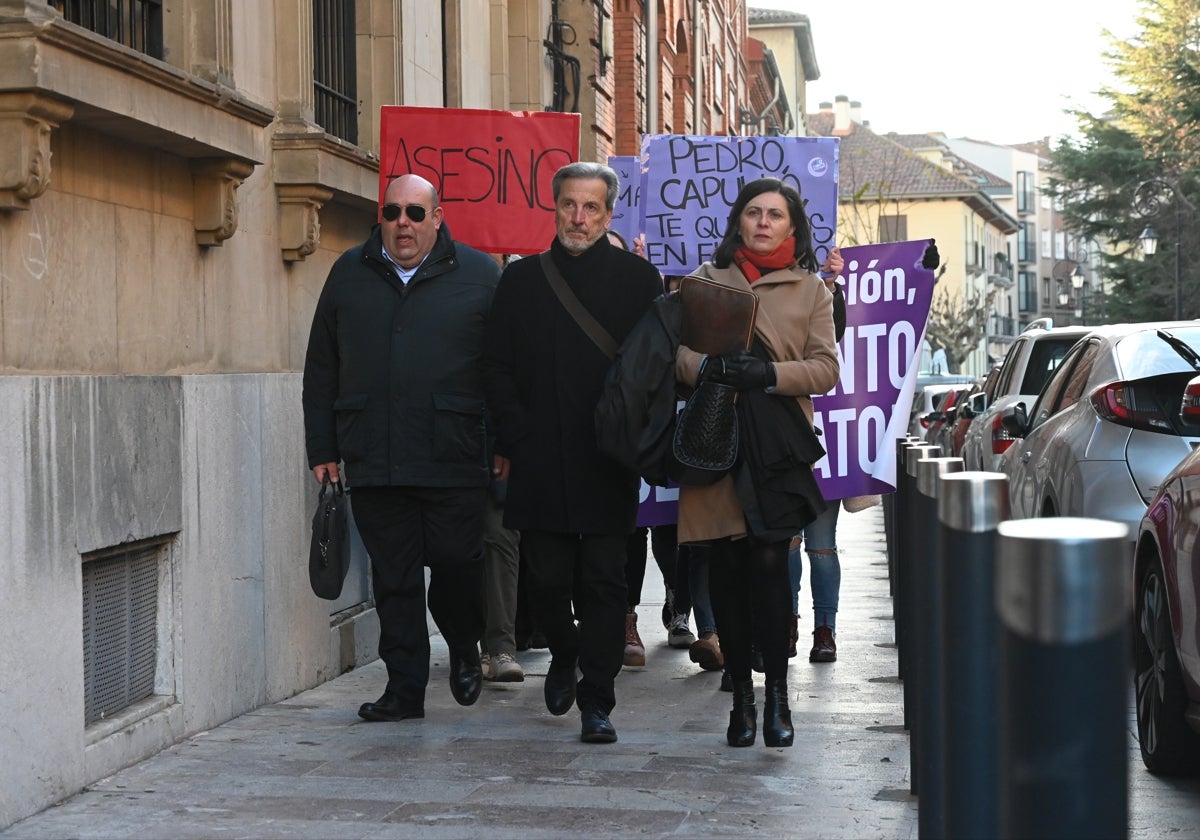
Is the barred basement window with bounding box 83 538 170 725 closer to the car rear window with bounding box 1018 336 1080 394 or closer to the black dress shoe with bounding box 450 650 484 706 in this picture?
the black dress shoe with bounding box 450 650 484 706

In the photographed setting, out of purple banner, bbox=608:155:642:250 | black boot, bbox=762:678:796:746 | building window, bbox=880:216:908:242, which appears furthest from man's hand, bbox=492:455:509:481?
building window, bbox=880:216:908:242

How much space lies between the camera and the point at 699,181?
9.48 m

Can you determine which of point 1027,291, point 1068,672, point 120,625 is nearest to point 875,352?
point 120,625

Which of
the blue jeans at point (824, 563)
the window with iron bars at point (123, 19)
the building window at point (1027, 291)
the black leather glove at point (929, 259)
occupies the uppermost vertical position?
the building window at point (1027, 291)

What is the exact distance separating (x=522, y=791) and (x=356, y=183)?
149 inches

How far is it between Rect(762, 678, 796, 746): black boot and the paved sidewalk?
2.3 inches

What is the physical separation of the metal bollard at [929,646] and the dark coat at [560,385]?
5.30ft

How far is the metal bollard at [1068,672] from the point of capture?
203cm

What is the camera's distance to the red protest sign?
28.2 feet

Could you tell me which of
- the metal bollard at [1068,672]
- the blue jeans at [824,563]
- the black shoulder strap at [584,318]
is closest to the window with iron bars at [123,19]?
the black shoulder strap at [584,318]

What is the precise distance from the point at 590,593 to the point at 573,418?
64cm

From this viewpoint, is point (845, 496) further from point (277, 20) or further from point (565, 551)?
point (277, 20)

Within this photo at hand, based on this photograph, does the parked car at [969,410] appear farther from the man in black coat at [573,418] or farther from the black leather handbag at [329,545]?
the black leather handbag at [329,545]

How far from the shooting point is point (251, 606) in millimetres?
7078
